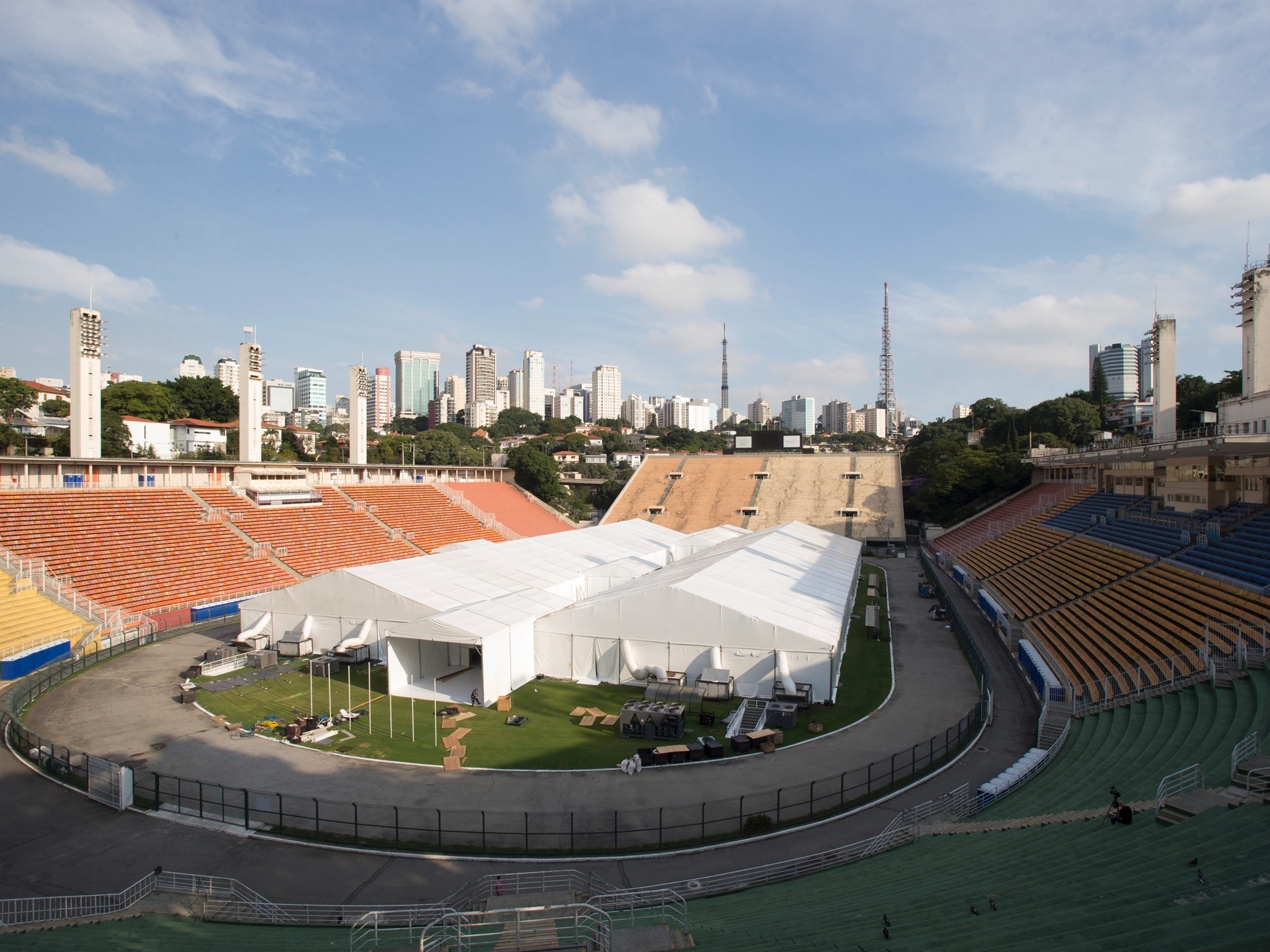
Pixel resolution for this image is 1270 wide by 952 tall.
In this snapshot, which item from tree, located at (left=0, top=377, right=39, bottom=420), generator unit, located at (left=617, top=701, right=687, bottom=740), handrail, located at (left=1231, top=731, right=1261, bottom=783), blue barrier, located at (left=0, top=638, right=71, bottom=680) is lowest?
generator unit, located at (left=617, top=701, right=687, bottom=740)

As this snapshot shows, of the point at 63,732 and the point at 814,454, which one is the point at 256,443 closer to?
the point at 63,732

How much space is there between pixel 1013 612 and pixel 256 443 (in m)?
48.1

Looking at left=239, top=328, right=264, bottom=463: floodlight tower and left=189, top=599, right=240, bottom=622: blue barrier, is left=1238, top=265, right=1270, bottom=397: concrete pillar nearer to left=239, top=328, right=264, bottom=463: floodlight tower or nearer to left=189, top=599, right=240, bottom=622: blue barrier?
left=189, top=599, right=240, bottom=622: blue barrier

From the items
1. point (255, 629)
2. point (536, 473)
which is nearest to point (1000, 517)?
point (536, 473)

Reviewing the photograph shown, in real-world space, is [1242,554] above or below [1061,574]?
above

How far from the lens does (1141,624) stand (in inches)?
787

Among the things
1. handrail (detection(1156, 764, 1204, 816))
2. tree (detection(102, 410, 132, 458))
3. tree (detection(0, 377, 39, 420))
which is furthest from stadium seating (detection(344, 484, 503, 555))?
handrail (detection(1156, 764, 1204, 816))

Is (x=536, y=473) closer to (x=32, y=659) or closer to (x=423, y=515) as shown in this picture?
(x=423, y=515)

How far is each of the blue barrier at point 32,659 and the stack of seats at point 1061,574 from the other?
36.0 m

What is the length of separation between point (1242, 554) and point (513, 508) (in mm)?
53572

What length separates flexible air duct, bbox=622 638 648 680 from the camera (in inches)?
862

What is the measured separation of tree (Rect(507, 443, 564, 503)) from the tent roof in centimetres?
3611

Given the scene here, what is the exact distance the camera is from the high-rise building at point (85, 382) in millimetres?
36750

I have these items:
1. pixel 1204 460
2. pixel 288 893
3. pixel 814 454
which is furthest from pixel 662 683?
pixel 814 454
